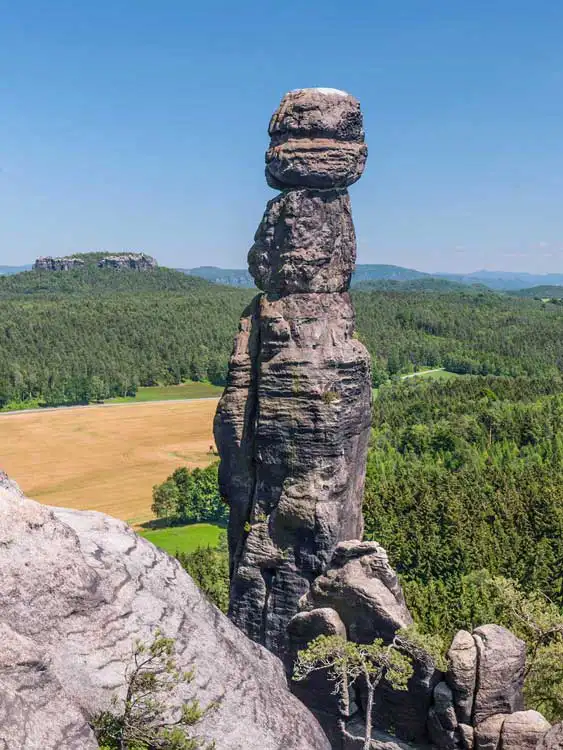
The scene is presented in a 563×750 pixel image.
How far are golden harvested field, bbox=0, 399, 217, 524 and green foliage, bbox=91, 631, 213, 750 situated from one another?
7332 cm

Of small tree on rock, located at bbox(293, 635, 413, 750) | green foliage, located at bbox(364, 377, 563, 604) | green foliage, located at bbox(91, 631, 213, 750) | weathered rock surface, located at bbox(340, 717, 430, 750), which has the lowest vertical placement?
green foliage, located at bbox(364, 377, 563, 604)

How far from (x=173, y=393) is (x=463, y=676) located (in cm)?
15844

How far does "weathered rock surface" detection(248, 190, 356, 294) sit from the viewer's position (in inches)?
1222

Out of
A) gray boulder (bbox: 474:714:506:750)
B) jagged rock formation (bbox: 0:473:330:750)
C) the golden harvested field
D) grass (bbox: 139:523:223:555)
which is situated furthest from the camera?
the golden harvested field

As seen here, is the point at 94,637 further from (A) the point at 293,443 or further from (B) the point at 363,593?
(A) the point at 293,443

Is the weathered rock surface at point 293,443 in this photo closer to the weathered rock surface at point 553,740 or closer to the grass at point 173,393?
the weathered rock surface at point 553,740

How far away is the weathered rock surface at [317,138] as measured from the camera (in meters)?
30.5

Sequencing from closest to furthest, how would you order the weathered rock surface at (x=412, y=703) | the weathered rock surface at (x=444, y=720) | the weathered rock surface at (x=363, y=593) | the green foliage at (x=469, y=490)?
the weathered rock surface at (x=444, y=720), the weathered rock surface at (x=412, y=703), the weathered rock surface at (x=363, y=593), the green foliage at (x=469, y=490)

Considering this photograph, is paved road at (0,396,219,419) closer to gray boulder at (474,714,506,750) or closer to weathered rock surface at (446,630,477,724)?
weathered rock surface at (446,630,477,724)

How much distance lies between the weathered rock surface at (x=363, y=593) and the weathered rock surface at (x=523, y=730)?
4502 mm

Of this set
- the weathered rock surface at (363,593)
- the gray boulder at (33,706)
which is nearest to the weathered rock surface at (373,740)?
the weathered rock surface at (363,593)

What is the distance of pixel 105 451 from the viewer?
401 ft

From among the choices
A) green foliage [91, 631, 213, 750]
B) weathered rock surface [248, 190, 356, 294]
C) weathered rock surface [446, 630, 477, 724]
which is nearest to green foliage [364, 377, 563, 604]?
weathered rock surface [446, 630, 477, 724]

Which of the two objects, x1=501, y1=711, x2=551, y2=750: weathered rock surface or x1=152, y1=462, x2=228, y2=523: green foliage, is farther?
x1=152, y1=462, x2=228, y2=523: green foliage
